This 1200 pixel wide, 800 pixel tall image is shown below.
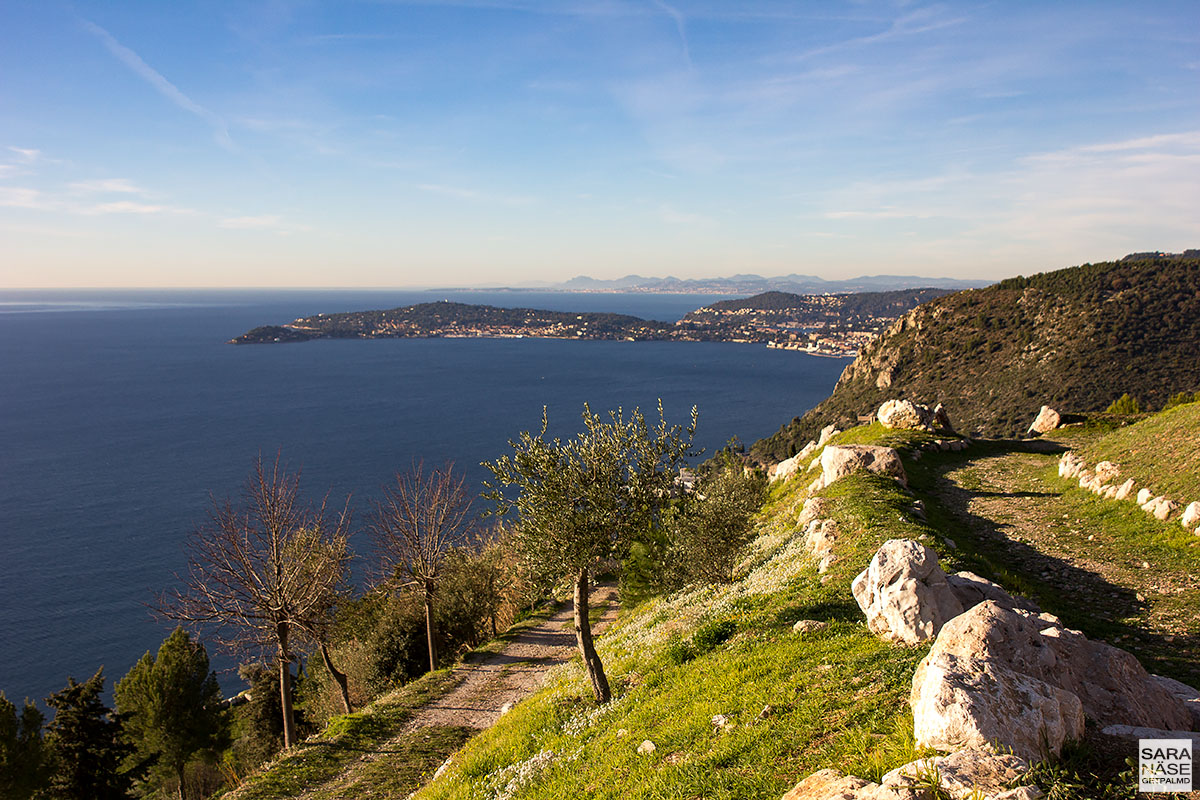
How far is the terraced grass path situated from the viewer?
14.6m

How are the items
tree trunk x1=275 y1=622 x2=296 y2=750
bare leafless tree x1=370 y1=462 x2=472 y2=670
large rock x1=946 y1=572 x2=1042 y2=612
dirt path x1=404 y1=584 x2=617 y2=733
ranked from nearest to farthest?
1. large rock x1=946 y1=572 x2=1042 y2=612
2. dirt path x1=404 y1=584 x2=617 y2=733
3. tree trunk x1=275 y1=622 x2=296 y2=750
4. bare leafless tree x1=370 y1=462 x2=472 y2=670

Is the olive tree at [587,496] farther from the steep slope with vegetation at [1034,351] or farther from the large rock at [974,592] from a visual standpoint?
the steep slope with vegetation at [1034,351]

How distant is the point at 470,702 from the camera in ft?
84.5

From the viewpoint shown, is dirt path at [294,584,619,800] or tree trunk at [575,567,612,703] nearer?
tree trunk at [575,567,612,703]

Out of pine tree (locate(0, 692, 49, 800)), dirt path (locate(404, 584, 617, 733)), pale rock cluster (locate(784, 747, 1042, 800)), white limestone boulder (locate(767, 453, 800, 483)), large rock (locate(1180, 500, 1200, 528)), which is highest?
pale rock cluster (locate(784, 747, 1042, 800))

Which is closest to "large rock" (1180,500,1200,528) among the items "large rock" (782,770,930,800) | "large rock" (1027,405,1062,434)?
"large rock" (782,770,930,800)

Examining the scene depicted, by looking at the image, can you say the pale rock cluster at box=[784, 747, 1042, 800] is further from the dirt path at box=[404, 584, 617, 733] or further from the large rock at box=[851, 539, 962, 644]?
the dirt path at box=[404, 584, 617, 733]

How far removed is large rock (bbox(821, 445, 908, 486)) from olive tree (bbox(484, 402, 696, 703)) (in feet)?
63.3

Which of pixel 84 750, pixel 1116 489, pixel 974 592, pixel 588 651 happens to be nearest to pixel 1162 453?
pixel 1116 489

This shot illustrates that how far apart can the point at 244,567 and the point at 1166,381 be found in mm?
120074

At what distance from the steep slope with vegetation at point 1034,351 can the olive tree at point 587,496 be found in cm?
8501

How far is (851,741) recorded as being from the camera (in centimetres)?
802

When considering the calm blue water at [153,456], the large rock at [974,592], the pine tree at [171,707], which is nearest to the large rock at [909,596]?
the large rock at [974,592]

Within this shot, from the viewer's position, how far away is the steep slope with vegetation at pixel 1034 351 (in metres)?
90.2
